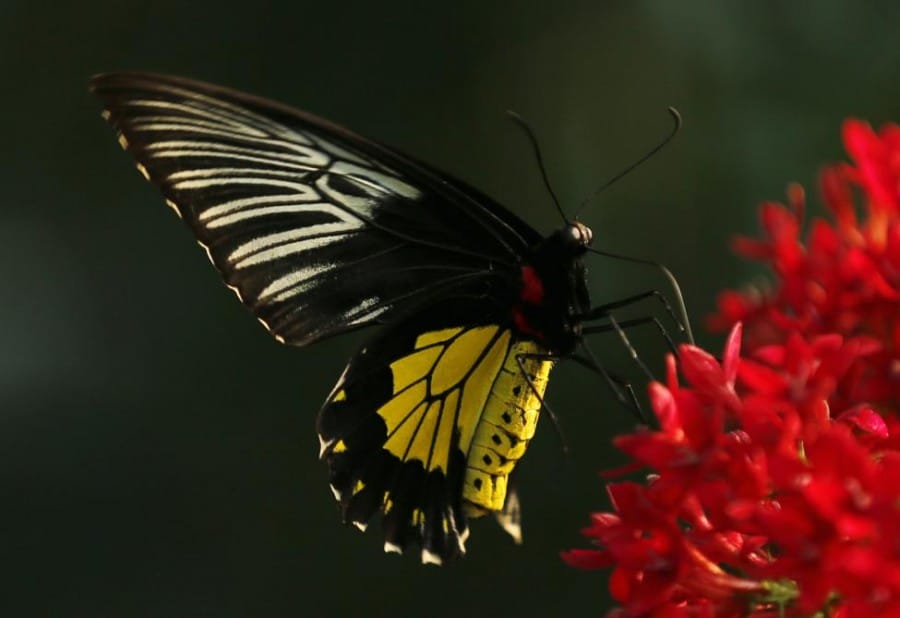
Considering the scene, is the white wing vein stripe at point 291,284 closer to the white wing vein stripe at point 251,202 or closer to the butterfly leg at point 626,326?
the white wing vein stripe at point 251,202

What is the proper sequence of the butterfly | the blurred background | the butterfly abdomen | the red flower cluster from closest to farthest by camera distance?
the red flower cluster < the butterfly < the butterfly abdomen < the blurred background

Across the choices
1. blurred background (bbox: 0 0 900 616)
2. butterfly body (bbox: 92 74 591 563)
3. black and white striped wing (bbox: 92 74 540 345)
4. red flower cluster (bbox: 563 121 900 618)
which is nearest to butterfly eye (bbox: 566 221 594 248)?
butterfly body (bbox: 92 74 591 563)

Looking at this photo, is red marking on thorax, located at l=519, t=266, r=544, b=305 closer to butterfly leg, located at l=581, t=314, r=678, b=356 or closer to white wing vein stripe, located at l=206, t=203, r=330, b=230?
butterfly leg, located at l=581, t=314, r=678, b=356

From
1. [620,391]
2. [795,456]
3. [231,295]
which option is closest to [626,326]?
[620,391]

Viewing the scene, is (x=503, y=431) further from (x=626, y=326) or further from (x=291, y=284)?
(x=291, y=284)

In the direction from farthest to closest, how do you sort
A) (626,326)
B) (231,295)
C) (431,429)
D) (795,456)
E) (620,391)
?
(231,295), (431,429), (626,326), (620,391), (795,456)

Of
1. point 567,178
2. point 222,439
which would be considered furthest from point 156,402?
point 567,178
